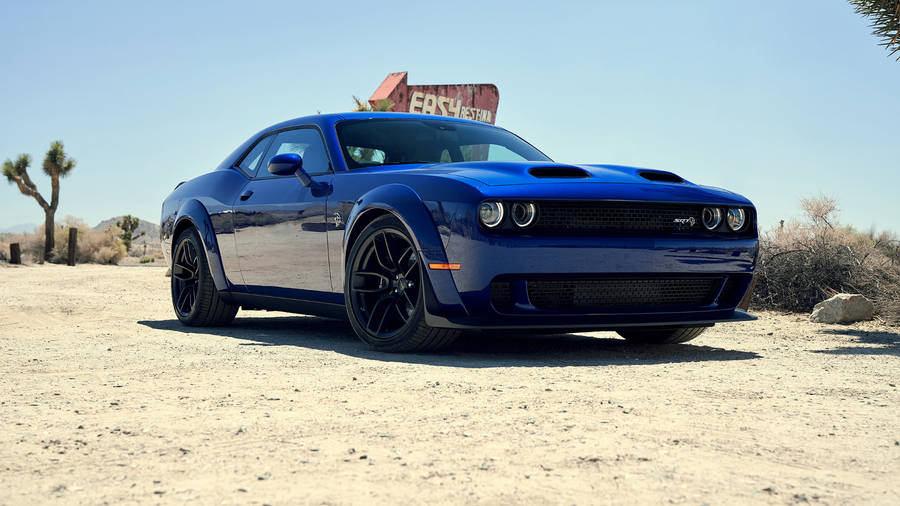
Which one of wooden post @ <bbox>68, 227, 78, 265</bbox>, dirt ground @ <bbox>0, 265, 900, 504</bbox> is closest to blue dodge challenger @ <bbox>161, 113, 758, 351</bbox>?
dirt ground @ <bbox>0, 265, 900, 504</bbox>

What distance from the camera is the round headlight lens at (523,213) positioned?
15.5 feet

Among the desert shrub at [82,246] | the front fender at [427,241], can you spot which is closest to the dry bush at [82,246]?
the desert shrub at [82,246]

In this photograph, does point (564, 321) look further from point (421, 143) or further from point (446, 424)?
point (421, 143)

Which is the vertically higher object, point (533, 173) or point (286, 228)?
point (533, 173)

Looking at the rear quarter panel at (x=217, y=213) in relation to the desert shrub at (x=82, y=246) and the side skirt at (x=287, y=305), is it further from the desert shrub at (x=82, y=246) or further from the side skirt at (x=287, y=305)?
the desert shrub at (x=82, y=246)

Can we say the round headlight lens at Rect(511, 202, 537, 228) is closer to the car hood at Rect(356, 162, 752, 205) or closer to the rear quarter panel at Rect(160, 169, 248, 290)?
the car hood at Rect(356, 162, 752, 205)

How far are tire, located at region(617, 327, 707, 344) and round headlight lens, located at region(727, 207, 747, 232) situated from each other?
2.71ft

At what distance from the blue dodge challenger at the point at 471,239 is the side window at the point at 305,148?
0.02 m

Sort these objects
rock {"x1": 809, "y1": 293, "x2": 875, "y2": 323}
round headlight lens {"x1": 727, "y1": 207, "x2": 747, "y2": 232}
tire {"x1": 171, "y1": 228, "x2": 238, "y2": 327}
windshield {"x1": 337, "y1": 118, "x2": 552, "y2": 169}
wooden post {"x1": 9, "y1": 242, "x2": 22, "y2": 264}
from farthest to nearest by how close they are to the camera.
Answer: wooden post {"x1": 9, "y1": 242, "x2": 22, "y2": 264} → rock {"x1": 809, "y1": 293, "x2": 875, "y2": 323} → tire {"x1": 171, "y1": 228, "x2": 238, "y2": 327} → windshield {"x1": 337, "y1": 118, "x2": 552, "y2": 169} → round headlight lens {"x1": 727, "y1": 207, "x2": 747, "y2": 232}

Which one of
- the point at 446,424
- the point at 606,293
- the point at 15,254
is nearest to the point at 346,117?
the point at 606,293

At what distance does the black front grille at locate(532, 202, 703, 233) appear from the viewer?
189 inches

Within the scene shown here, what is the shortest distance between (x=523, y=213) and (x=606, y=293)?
25.6 inches

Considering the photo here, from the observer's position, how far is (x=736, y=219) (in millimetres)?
5418

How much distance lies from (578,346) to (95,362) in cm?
282
